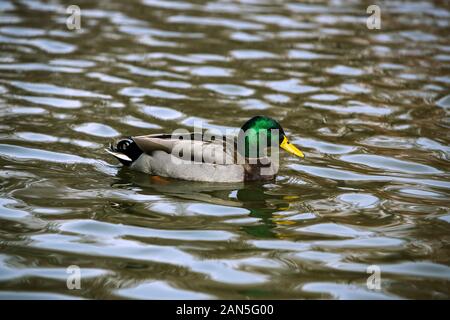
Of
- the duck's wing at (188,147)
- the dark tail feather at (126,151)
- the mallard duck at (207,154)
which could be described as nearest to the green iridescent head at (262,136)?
the mallard duck at (207,154)

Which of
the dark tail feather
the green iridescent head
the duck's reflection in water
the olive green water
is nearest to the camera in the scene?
the olive green water

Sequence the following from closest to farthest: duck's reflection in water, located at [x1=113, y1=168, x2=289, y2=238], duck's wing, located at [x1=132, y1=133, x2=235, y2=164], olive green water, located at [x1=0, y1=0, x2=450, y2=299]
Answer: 1. olive green water, located at [x1=0, y1=0, x2=450, y2=299]
2. duck's reflection in water, located at [x1=113, y1=168, x2=289, y2=238]
3. duck's wing, located at [x1=132, y1=133, x2=235, y2=164]

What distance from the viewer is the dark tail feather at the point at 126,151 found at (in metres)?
7.61

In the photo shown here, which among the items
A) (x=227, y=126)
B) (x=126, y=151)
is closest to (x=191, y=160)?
(x=126, y=151)

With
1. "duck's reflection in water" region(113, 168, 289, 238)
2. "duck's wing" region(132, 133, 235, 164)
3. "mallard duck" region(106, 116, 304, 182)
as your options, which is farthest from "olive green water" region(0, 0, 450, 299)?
"duck's wing" region(132, 133, 235, 164)

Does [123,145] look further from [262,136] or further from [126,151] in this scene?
[262,136]

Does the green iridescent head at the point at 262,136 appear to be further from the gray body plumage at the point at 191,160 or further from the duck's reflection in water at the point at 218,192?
the duck's reflection in water at the point at 218,192

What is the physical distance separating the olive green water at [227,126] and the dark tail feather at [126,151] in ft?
0.49

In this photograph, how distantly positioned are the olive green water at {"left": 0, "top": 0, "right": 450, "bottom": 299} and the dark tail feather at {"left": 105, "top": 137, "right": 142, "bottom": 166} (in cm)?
15

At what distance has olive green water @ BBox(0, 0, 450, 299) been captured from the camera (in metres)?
5.48

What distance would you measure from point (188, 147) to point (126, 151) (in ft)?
2.27

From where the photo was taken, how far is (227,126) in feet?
29.8

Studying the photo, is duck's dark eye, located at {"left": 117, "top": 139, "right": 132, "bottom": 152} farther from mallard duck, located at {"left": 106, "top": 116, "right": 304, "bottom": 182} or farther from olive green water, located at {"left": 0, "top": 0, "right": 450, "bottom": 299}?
olive green water, located at {"left": 0, "top": 0, "right": 450, "bottom": 299}
